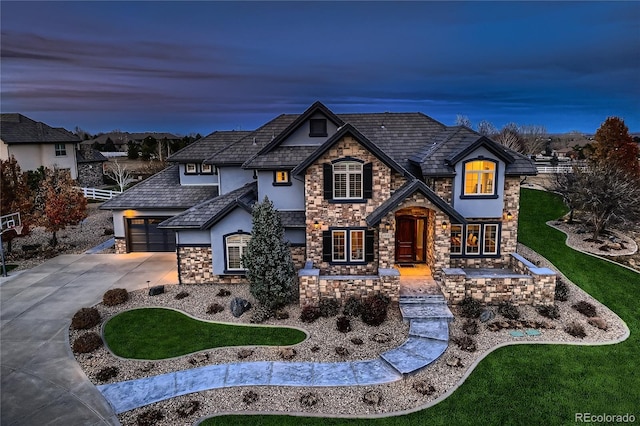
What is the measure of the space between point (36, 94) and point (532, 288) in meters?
32.0

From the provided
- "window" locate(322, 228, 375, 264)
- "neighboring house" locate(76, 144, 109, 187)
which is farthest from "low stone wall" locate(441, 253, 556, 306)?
"neighboring house" locate(76, 144, 109, 187)

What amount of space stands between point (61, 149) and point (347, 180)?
3887 centimetres

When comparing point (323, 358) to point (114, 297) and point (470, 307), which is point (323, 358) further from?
point (114, 297)

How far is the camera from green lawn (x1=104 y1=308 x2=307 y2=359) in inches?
533

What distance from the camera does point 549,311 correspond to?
15.5 meters

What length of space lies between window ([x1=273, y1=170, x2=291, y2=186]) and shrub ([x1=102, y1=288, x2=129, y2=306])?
27.4ft

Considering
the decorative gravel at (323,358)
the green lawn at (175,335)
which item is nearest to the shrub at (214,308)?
the decorative gravel at (323,358)

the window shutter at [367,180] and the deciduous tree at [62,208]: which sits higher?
the window shutter at [367,180]

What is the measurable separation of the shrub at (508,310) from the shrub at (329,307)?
21.3ft

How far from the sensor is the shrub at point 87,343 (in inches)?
520

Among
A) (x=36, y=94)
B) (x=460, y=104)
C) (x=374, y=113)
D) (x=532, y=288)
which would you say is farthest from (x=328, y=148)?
(x=460, y=104)

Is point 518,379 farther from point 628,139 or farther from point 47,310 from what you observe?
point 628,139

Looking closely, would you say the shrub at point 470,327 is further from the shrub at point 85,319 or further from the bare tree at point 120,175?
the bare tree at point 120,175

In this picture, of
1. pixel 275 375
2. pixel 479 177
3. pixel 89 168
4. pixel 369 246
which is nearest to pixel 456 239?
pixel 479 177
